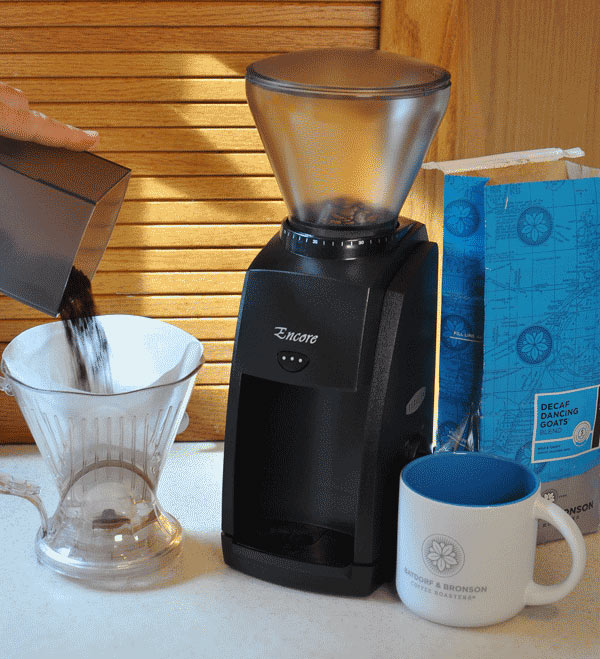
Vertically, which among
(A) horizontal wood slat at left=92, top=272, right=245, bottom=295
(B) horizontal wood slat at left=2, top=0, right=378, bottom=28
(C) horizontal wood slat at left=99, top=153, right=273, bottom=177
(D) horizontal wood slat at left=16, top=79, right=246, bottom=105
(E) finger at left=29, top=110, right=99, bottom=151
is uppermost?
(B) horizontal wood slat at left=2, top=0, right=378, bottom=28

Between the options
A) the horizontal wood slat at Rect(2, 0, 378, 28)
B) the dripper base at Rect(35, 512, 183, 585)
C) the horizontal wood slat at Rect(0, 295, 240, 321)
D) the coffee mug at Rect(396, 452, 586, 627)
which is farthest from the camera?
the horizontal wood slat at Rect(0, 295, 240, 321)

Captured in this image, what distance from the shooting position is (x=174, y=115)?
1152 mm

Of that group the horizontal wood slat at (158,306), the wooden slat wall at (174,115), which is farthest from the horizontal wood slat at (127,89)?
the horizontal wood slat at (158,306)

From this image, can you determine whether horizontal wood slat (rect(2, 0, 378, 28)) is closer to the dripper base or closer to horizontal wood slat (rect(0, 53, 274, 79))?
horizontal wood slat (rect(0, 53, 274, 79))

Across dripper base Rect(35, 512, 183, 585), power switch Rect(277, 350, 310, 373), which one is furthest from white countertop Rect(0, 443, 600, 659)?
power switch Rect(277, 350, 310, 373)

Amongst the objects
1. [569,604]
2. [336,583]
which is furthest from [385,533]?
[569,604]

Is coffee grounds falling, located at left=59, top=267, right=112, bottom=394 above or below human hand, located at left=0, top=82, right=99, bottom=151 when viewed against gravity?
below

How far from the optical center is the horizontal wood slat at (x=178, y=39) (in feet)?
3.67

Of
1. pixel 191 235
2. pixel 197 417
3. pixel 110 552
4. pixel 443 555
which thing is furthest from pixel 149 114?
pixel 443 555

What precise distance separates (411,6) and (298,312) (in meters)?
0.41

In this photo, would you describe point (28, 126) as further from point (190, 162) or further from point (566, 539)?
point (566, 539)

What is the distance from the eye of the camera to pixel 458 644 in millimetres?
884

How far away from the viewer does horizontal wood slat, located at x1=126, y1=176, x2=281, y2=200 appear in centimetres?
118

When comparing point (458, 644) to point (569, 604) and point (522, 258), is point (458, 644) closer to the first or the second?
point (569, 604)
